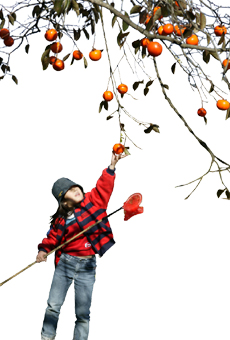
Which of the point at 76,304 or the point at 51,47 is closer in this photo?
the point at 51,47

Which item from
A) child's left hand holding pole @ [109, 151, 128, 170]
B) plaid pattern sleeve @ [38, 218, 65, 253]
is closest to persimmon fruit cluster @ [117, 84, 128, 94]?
child's left hand holding pole @ [109, 151, 128, 170]

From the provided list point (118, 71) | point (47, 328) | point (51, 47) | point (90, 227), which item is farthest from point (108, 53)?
point (47, 328)

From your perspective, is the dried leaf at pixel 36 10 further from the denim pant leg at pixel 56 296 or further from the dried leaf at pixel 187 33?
the denim pant leg at pixel 56 296

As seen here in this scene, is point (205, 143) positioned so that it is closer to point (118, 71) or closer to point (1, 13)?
point (118, 71)

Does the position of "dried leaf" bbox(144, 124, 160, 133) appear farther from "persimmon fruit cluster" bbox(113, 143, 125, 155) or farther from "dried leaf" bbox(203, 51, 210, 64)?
"dried leaf" bbox(203, 51, 210, 64)

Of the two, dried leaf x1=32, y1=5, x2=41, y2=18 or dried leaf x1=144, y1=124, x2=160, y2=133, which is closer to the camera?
dried leaf x1=144, y1=124, x2=160, y2=133

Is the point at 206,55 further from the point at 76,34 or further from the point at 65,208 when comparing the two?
the point at 65,208

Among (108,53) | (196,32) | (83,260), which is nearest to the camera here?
(196,32)

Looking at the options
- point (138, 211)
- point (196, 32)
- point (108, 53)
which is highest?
point (108, 53)

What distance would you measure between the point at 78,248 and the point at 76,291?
290 mm

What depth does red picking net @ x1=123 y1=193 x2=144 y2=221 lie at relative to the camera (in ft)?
9.36

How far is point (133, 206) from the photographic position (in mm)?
2855

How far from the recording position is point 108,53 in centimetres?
285

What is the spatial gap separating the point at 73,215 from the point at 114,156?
509mm
